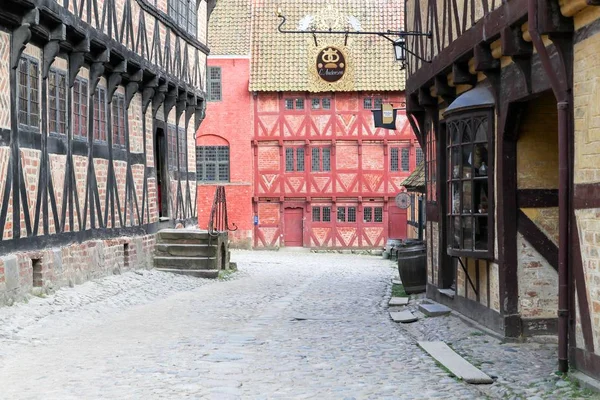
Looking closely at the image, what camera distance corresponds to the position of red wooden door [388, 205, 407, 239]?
37062 mm

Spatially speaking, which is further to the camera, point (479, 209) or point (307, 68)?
point (307, 68)

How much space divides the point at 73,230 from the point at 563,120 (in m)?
9.56

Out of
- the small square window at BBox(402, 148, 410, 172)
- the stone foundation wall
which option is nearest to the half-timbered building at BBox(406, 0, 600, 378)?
the stone foundation wall

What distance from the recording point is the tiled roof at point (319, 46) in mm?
36969

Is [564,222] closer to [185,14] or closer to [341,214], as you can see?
[185,14]

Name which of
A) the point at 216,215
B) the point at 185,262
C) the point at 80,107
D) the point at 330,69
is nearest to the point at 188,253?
the point at 185,262

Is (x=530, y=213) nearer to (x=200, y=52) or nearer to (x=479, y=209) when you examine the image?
(x=479, y=209)

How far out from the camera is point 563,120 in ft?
25.1

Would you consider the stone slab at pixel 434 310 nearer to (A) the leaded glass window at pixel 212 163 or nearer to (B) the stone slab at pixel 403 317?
(B) the stone slab at pixel 403 317

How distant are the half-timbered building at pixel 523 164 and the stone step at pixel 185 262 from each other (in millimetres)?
7508

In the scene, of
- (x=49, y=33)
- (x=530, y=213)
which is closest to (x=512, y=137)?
(x=530, y=213)

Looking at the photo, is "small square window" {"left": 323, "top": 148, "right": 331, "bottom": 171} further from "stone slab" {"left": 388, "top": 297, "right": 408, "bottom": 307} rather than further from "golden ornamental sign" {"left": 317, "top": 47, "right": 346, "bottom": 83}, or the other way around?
"stone slab" {"left": 388, "top": 297, "right": 408, "bottom": 307}

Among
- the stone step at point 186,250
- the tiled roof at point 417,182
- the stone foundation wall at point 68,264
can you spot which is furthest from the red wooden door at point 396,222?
the stone foundation wall at point 68,264

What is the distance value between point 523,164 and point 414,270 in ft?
20.3
